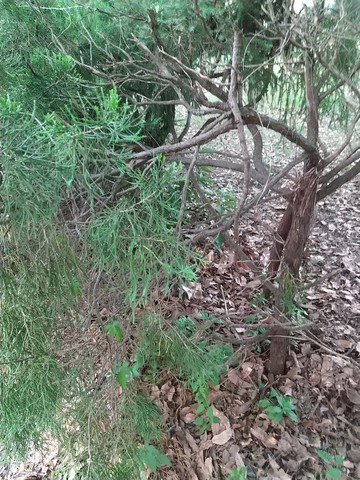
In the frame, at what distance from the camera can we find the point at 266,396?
7.27ft

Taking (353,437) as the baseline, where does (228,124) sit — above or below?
above

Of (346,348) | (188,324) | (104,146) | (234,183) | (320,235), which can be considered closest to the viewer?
(104,146)

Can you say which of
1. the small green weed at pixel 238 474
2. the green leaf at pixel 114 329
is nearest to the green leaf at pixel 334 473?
the small green weed at pixel 238 474

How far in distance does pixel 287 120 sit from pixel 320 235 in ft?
4.52

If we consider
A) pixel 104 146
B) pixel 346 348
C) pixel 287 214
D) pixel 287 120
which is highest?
pixel 287 120

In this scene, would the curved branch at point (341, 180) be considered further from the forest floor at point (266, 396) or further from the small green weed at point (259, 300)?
the small green weed at point (259, 300)

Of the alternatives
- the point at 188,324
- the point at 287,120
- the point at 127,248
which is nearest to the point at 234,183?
the point at 287,120

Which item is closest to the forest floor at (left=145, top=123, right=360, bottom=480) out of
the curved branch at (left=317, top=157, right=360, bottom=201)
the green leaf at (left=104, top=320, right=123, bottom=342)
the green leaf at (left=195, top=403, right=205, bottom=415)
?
the green leaf at (left=195, top=403, right=205, bottom=415)

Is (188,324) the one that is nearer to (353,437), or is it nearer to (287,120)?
(353,437)

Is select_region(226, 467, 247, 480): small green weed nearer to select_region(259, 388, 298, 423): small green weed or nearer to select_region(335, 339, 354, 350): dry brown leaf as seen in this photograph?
select_region(259, 388, 298, 423): small green weed

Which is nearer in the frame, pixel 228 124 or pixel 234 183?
pixel 228 124

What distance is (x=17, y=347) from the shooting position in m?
1.34

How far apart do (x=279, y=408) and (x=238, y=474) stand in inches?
14.6

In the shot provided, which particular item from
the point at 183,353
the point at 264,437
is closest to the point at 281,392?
the point at 264,437
